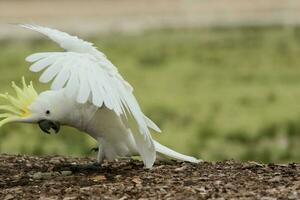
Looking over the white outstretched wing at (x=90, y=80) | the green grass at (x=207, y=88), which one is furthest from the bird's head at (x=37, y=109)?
the green grass at (x=207, y=88)

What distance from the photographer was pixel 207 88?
1842 centimetres

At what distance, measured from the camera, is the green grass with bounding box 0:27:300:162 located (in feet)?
42.4

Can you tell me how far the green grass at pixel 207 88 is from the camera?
1294cm

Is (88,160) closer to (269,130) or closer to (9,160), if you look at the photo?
(9,160)

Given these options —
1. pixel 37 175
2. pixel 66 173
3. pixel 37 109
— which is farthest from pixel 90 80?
pixel 37 175

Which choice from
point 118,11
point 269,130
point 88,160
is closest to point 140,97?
point 269,130

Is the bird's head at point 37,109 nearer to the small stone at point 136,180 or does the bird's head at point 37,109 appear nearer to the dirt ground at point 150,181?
the dirt ground at point 150,181

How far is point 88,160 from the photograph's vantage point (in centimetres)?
810

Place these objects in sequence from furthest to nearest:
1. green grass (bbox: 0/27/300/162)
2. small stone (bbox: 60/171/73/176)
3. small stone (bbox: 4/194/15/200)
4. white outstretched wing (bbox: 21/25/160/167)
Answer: green grass (bbox: 0/27/300/162) → small stone (bbox: 60/171/73/176) → small stone (bbox: 4/194/15/200) → white outstretched wing (bbox: 21/25/160/167)

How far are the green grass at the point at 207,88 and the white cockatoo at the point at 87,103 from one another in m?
5.03

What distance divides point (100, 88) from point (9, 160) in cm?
212

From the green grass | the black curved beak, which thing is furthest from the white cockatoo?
the green grass

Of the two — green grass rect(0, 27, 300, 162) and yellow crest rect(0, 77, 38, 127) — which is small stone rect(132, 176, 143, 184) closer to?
yellow crest rect(0, 77, 38, 127)

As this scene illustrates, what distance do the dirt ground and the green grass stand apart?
4.51 metres
